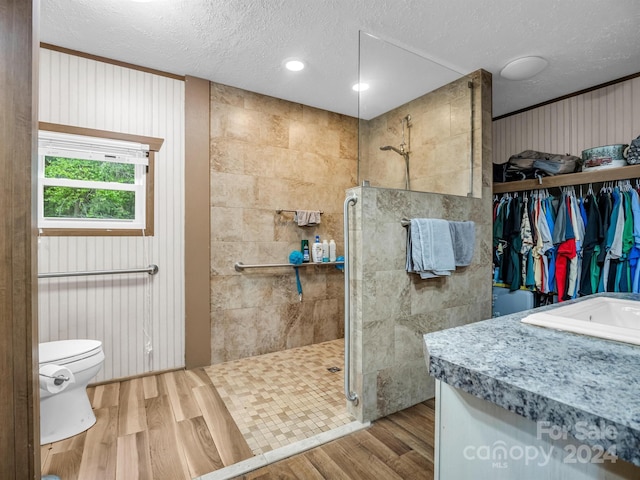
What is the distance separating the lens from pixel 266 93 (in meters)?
2.93

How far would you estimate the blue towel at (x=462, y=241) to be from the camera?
7.22 feet

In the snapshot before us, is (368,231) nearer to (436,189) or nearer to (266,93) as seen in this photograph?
(436,189)

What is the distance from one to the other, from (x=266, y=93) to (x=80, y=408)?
270 centimetres

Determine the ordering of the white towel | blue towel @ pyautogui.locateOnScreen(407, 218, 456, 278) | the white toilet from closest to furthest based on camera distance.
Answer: the white toilet
blue towel @ pyautogui.locateOnScreen(407, 218, 456, 278)
the white towel

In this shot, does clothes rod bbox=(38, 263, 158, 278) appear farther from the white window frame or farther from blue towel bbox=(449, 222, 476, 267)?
blue towel bbox=(449, 222, 476, 267)

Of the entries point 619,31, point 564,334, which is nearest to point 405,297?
point 564,334

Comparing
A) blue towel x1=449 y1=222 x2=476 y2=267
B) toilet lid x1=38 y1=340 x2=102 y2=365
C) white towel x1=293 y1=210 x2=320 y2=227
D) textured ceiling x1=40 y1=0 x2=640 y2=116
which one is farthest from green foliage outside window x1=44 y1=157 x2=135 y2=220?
blue towel x1=449 y1=222 x2=476 y2=267

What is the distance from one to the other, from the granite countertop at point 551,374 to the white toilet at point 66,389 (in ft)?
6.11

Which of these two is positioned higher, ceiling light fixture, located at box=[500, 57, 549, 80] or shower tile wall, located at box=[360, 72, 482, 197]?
ceiling light fixture, located at box=[500, 57, 549, 80]

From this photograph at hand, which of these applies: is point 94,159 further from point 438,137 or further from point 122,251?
point 438,137

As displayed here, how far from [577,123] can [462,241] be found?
1819mm

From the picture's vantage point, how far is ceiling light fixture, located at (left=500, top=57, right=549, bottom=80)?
2340 mm

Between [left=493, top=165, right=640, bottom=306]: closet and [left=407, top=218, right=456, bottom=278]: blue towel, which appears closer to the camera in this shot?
[left=407, top=218, right=456, bottom=278]: blue towel

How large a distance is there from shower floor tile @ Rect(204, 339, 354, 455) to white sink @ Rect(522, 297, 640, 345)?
1350 millimetres
